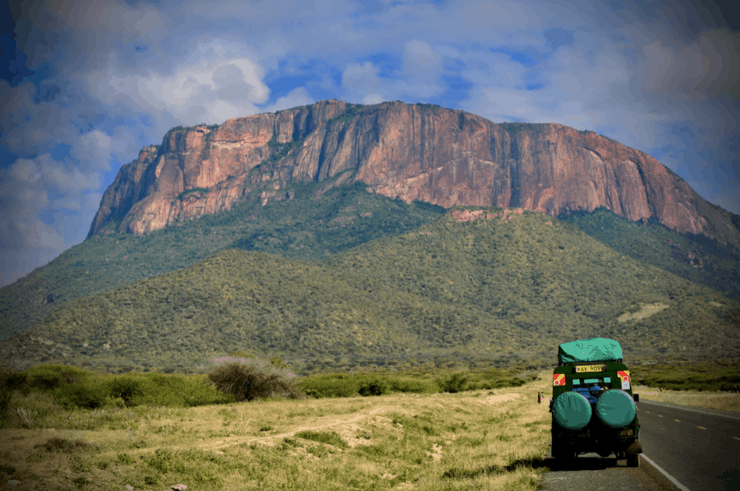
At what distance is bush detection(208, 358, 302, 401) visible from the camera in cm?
3369

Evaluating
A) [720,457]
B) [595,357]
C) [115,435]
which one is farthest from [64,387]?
[720,457]

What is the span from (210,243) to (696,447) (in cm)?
18002

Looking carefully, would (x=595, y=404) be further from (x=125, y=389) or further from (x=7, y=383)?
(x=7, y=383)

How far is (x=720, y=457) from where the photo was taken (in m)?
12.4

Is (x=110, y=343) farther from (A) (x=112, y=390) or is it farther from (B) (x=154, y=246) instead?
(B) (x=154, y=246)

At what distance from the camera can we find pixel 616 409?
33.6ft

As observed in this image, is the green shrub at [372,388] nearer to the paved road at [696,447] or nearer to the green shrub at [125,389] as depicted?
the green shrub at [125,389]

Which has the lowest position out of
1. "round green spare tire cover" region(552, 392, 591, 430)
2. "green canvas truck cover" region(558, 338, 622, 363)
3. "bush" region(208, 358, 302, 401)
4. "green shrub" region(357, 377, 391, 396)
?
"green shrub" region(357, 377, 391, 396)

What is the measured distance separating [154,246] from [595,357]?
192 meters

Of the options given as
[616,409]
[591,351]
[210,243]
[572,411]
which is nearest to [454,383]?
[591,351]

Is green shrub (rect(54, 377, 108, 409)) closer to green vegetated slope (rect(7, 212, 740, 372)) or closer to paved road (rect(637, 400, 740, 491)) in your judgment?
paved road (rect(637, 400, 740, 491))

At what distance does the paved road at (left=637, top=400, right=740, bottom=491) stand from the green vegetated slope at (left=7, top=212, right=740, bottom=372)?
2283 inches

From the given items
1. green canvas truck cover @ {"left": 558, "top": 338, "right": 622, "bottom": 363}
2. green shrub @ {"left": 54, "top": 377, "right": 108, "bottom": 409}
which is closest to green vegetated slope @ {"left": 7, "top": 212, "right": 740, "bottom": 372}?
green shrub @ {"left": 54, "top": 377, "right": 108, "bottom": 409}

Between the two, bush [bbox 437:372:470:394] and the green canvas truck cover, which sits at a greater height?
the green canvas truck cover
